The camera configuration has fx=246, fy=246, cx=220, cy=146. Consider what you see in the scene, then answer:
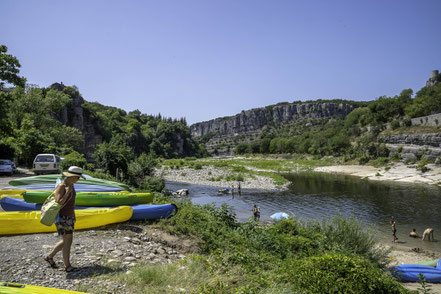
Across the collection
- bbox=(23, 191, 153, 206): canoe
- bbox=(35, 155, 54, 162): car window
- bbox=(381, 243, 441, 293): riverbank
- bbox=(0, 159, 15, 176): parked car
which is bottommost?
bbox=(381, 243, 441, 293): riverbank

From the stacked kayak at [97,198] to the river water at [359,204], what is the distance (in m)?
7.58

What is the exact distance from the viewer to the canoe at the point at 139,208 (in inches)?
298

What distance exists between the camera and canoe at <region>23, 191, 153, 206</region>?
7.70 meters

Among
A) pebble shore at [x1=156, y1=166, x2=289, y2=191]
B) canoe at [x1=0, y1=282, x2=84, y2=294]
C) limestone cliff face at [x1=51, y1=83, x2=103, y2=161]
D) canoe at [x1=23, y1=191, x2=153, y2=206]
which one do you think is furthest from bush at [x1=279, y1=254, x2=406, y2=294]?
limestone cliff face at [x1=51, y1=83, x2=103, y2=161]

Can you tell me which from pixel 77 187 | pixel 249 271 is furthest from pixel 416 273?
pixel 77 187

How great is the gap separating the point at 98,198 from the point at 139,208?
1437 millimetres

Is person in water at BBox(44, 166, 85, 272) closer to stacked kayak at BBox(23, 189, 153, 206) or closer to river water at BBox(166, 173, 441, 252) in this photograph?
stacked kayak at BBox(23, 189, 153, 206)

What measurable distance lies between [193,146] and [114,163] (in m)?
149

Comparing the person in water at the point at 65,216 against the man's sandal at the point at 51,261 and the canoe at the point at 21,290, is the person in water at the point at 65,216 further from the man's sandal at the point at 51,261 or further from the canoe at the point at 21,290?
the canoe at the point at 21,290

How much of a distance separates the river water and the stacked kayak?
7.58 metres

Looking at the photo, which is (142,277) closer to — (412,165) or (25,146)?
(25,146)

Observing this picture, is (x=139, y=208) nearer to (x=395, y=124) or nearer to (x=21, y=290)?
(x=21, y=290)

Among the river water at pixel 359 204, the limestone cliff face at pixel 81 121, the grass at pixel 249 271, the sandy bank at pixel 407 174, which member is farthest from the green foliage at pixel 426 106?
the limestone cliff face at pixel 81 121

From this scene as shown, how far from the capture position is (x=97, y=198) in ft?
27.3
